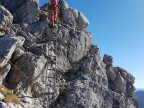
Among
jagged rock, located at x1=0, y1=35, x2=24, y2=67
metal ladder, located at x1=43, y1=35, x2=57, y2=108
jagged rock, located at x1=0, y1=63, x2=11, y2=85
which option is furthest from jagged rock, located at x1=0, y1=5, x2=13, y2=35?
metal ladder, located at x1=43, y1=35, x2=57, y2=108

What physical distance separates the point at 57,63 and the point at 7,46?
1395 cm

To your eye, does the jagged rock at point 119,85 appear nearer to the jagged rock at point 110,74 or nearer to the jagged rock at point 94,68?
the jagged rock at point 110,74

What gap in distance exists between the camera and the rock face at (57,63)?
144 ft

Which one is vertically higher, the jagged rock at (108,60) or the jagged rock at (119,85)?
the jagged rock at (108,60)

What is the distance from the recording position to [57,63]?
53.5 m

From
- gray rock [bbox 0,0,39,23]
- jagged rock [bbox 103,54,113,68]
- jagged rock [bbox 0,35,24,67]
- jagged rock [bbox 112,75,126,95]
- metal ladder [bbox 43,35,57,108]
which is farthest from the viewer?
jagged rock [bbox 103,54,113,68]

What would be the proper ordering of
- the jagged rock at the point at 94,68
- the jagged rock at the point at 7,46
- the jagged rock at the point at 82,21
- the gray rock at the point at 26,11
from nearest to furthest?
the jagged rock at the point at 7,46 → the gray rock at the point at 26,11 → the jagged rock at the point at 94,68 → the jagged rock at the point at 82,21

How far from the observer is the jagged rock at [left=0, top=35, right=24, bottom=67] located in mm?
40537

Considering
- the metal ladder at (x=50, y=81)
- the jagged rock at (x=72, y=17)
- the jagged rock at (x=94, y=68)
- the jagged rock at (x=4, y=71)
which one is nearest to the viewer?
the jagged rock at (x=4, y=71)

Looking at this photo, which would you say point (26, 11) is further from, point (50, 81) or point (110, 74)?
point (110, 74)

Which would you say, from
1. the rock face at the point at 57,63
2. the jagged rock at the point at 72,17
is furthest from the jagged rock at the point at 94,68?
the jagged rock at the point at 72,17

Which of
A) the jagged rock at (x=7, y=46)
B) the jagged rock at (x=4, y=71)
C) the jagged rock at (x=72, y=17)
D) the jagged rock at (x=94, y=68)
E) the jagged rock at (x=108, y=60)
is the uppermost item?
the jagged rock at (x=72, y=17)

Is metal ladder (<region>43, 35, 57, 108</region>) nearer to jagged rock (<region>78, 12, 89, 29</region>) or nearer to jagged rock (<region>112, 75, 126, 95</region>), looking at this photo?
jagged rock (<region>78, 12, 89, 29</region>)

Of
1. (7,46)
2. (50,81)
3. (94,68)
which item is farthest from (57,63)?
(7,46)
